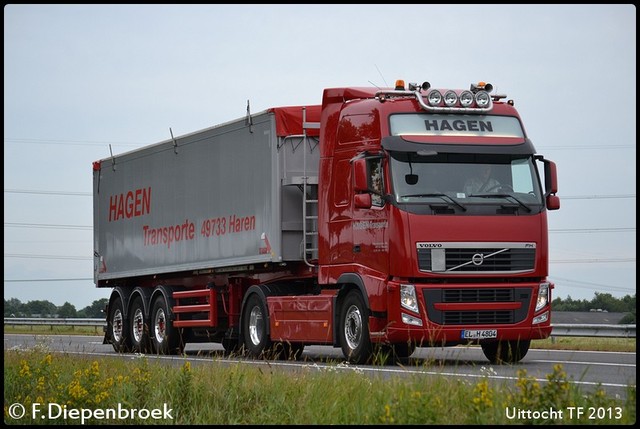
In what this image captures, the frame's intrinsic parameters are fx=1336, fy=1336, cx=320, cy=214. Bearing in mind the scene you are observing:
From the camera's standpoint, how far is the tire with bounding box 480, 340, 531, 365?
19.2 m

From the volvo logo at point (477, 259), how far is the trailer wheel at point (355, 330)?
1.68 m

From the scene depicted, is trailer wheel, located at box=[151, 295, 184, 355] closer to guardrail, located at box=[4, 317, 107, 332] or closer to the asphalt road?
the asphalt road

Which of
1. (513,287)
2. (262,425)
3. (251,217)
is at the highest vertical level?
(251,217)

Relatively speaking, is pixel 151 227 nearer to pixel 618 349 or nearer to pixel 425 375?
pixel 618 349

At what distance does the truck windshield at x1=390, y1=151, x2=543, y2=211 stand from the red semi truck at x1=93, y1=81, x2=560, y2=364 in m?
0.02

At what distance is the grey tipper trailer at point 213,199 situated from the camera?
20.8 metres

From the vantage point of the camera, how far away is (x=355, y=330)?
62.7ft

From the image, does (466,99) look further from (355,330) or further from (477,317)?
(355,330)

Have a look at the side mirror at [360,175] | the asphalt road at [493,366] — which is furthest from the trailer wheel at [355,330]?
the side mirror at [360,175]

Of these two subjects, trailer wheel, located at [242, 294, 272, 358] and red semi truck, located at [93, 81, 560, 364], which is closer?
red semi truck, located at [93, 81, 560, 364]

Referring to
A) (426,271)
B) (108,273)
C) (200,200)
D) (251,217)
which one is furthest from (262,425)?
(108,273)

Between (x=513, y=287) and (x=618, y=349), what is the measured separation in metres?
6.64

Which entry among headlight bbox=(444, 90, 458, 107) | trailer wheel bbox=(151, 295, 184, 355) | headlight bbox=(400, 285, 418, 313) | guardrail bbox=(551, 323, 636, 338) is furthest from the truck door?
guardrail bbox=(551, 323, 636, 338)

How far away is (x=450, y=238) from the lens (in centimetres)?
1806
